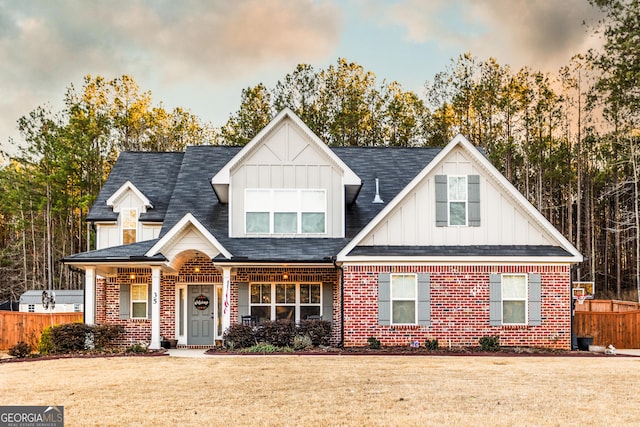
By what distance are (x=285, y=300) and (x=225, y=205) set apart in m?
4.13

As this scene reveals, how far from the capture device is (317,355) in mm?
19219

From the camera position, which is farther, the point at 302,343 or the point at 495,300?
the point at 495,300

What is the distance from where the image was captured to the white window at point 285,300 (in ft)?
75.6

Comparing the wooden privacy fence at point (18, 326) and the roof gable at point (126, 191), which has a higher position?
the roof gable at point (126, 191)

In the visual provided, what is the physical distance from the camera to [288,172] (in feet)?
76.5

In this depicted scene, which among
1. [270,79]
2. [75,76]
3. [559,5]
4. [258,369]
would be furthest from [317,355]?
[75,76]

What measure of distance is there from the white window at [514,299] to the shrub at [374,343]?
11.9 ft

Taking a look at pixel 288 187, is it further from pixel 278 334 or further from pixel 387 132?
pixel 387 132

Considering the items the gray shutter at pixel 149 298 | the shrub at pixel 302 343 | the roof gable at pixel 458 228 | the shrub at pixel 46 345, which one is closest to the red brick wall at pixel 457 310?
the roof gable at pixel 458 228

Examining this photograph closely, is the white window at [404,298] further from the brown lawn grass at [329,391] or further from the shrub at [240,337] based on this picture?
the shrub at [240,337]

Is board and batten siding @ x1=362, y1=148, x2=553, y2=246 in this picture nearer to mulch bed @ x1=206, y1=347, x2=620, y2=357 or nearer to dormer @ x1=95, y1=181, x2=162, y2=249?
mulch bed @ x1=206, y1=347, x2=620, y2=357

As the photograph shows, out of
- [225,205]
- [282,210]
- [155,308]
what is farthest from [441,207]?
[155,308]

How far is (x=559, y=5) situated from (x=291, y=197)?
56.2ft

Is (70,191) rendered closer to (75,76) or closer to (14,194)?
(14,194)
